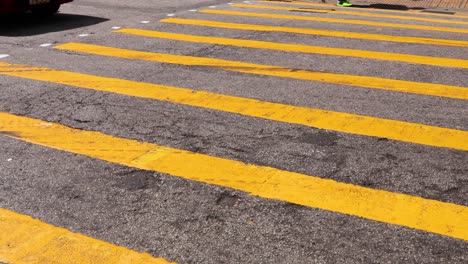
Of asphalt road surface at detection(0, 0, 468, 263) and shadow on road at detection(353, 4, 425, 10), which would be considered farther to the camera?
shadow on road at detection(353, 4, 425, 10)

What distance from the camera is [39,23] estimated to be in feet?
32.6

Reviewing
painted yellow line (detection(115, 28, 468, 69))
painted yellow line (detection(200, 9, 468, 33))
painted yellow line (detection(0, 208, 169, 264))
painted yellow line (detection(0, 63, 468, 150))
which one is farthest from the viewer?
painted yellow line (detection(200, 9, 468, 33))

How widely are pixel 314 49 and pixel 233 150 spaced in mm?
3815

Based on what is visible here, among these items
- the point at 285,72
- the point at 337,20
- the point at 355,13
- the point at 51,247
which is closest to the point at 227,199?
the point at 51,247

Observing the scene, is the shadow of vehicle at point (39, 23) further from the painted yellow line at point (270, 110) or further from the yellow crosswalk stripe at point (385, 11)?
the yellow crosswalk stripe at point (385, 11)

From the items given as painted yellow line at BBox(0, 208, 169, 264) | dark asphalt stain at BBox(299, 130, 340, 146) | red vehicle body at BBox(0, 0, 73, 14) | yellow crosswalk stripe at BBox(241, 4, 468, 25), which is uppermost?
red vehicle body at BBox(0, 0, 73, 14)

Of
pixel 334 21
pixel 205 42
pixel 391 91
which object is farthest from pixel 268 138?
pixel 334 21

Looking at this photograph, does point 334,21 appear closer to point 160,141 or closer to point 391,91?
point 391,91

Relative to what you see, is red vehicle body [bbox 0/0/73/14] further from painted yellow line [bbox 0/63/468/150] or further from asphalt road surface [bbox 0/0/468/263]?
painted yellow line [bbox 0/63/468/150]

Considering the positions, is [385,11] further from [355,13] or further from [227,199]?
[227,199]

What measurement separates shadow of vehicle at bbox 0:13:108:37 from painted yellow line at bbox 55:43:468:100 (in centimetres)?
134

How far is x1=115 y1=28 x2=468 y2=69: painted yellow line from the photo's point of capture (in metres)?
7.27

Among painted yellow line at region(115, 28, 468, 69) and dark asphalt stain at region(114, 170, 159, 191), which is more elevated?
painted yellow line at region(115, 28, 468, 69)

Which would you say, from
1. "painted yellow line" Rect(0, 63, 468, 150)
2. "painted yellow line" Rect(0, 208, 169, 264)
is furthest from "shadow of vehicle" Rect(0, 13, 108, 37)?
"painted yellow line" Rect(0, 208, 169, 264)
